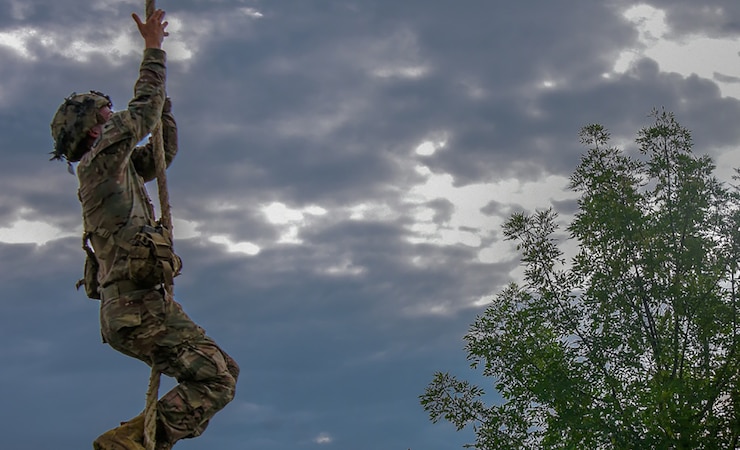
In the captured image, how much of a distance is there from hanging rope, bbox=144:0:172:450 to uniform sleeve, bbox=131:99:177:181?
0.85 feet

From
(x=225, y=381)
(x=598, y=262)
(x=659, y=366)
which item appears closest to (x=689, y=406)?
(x=659, y=366)

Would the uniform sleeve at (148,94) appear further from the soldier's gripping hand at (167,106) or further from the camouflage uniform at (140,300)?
the soldier's gripping hand at (167,106)

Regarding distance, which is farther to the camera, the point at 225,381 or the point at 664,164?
the point at 664,164

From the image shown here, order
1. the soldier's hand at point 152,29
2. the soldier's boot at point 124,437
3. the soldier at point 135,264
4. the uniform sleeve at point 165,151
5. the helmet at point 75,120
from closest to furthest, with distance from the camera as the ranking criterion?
the soldier's boot at point 124,437 → the soldier at point 135,264 → the helmet at point 75,120 → the soldier's hand at point 152,29 → the uniform sleeve at point 165,151

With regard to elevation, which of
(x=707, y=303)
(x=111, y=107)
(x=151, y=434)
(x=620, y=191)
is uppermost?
(x=620, y=191)

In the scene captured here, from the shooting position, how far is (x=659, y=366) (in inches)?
932

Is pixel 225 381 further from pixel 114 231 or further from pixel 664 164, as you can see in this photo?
pixel 664 164

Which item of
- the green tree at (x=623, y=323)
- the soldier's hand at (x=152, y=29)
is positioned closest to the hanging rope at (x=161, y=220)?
the soldier's hand at (x=152, y=29)

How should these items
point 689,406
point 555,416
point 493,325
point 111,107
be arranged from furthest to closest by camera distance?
1. point 493,325
2. point 555,416
3. point 689,406
4. point 111,107

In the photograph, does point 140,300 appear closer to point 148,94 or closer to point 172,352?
point 172,352

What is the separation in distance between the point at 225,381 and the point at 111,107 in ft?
7.13

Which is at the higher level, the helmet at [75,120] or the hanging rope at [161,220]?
the helmet at [75,120]

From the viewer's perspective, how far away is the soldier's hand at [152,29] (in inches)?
247

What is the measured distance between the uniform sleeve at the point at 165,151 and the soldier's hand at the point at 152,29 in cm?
55
